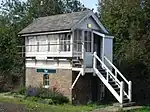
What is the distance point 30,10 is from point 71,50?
20302 millimetres

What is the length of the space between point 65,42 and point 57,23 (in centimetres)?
244

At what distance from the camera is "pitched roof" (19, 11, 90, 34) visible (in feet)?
80.1

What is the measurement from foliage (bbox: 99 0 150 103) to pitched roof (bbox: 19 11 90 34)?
19.0 feet

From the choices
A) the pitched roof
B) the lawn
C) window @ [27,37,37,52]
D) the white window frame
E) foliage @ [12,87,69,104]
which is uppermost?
the pitched roof

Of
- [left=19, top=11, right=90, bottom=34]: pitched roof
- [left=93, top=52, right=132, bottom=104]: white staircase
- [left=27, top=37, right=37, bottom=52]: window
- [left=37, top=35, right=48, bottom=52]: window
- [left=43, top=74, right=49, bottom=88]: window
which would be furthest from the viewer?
[left=27, top=37, right=37, bottom=52]: window

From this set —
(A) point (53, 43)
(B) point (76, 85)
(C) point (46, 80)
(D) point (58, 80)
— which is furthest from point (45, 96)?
(A) point (53, 43)

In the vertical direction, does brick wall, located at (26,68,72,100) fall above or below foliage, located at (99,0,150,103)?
below

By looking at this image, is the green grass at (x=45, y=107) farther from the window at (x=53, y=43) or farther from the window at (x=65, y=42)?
the window at (x=53, y=43)

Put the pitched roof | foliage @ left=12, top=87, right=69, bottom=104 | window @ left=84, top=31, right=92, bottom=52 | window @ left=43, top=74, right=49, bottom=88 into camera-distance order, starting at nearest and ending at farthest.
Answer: foliage @ left=12, top=87, right=69, bottom=104, the pitched roof, window @ left=84, top=31, right=92, bottom=52, window @ left=43, top=74, right=49, bottom=88

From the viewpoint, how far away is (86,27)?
2481 cm

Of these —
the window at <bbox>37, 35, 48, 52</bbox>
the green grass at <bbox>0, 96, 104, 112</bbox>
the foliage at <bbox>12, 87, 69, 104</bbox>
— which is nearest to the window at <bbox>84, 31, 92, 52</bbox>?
the window at <bbox>37, 35, 48, 52</bbox>

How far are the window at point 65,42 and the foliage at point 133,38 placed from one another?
586cm

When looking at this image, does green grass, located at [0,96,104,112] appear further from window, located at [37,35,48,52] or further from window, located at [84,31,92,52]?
window, located at [84,31,92,52]

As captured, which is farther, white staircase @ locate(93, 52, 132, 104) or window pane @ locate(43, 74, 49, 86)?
window pane @ locate(43, 74, 49, 86)
